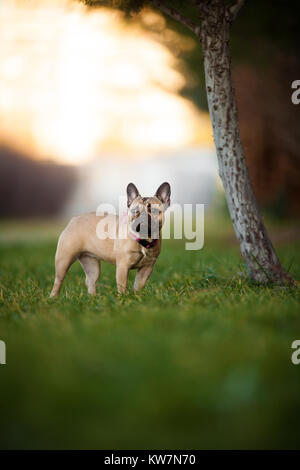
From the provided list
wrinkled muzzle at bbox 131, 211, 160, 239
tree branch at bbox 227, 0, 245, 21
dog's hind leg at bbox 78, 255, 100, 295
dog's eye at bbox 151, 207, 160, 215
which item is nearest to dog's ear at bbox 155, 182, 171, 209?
dog's eye at bbox 151, 207, 160, 215

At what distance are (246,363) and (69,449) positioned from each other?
0.97 m

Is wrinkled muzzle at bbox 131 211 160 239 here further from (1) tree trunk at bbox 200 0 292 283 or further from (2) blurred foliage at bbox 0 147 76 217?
(2) blurred foliage at bbox 0 147 76 217

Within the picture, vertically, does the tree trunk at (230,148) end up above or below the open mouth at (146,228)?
above

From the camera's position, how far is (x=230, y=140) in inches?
166

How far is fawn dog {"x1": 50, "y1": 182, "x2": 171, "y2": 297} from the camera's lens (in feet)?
12.8

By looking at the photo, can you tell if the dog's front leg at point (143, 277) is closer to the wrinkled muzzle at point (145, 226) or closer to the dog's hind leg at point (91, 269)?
the wrinkled muzzle at point (145, 226)

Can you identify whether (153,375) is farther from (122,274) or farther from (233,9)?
(233,9)

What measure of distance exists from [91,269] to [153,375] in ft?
8.95

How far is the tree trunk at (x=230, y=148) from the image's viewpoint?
13.5 ft
